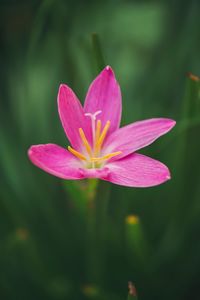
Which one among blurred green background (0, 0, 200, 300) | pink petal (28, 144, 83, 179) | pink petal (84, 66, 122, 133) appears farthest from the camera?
blurred green background (0, 0, 200, 300)

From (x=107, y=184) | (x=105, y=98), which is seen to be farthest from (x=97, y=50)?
(x=107, y=184)

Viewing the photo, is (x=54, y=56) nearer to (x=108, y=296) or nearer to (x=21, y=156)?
(x=21, y=156)

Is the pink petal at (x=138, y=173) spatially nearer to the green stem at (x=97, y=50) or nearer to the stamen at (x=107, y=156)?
the stamen at (x=107, y=156)

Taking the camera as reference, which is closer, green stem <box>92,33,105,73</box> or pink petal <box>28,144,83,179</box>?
pink petal <box>28,144,83,179</box>

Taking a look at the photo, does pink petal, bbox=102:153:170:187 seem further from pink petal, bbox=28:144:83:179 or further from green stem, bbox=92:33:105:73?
green stem, bbox=92:33:105:73

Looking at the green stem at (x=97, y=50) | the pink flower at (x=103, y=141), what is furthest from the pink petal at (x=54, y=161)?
the green stem at (x=97, y=50)

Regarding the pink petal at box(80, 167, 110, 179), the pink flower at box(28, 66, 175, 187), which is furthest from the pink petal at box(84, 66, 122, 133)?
the pink petal at box(80, 167, 110, 179)

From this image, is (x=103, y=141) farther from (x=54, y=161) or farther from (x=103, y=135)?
(x=54, y=161)

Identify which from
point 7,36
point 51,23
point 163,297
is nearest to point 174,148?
point 163,297
